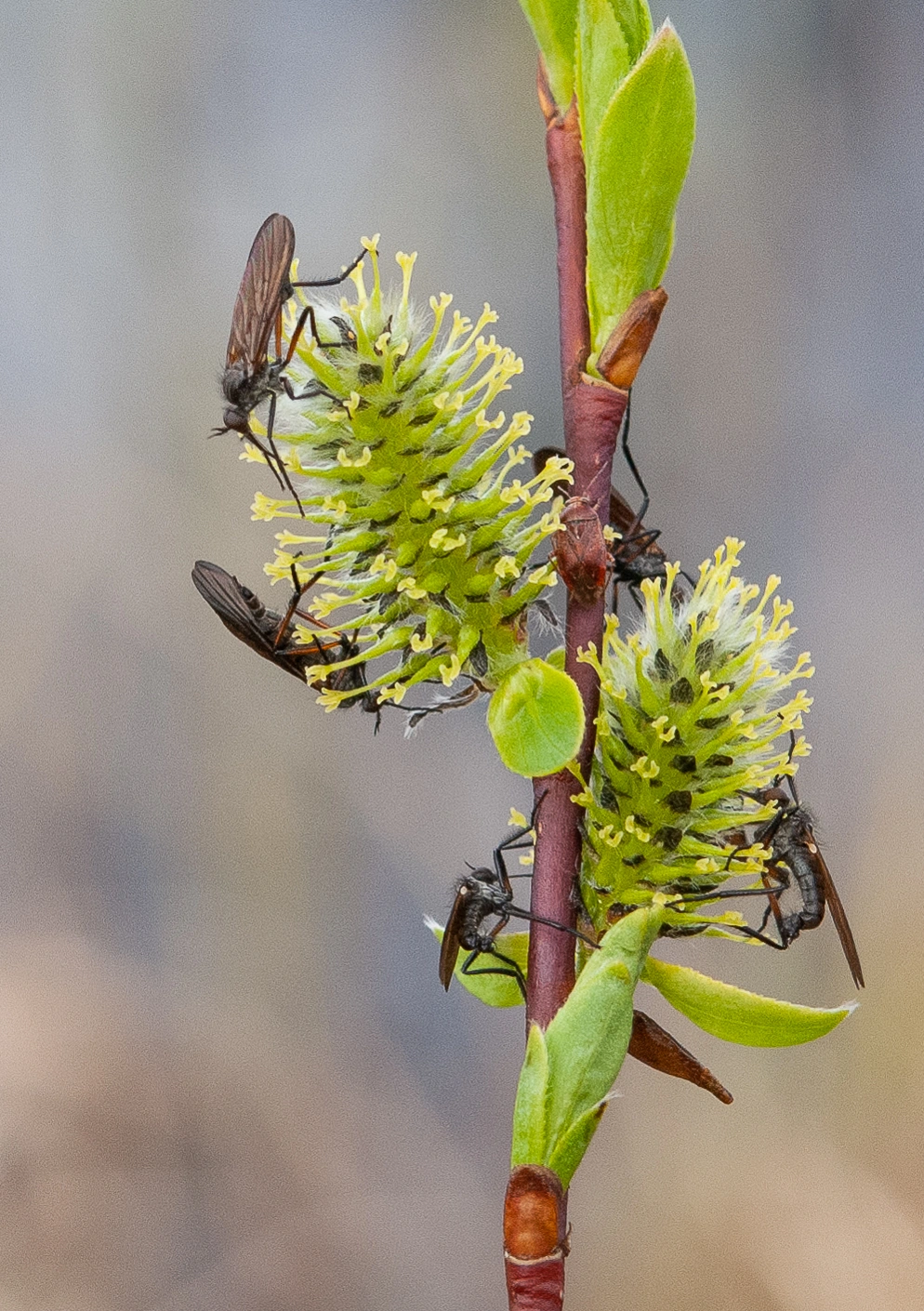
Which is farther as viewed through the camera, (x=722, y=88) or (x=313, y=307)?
(x=722, y=88)

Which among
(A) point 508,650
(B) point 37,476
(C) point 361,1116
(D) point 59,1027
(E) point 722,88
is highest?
(E) point 722,88

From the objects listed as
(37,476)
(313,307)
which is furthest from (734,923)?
(37,476)

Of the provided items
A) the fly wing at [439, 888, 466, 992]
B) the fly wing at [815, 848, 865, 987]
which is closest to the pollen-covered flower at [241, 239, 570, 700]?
the fly wing at [439, 888, 466, 992]

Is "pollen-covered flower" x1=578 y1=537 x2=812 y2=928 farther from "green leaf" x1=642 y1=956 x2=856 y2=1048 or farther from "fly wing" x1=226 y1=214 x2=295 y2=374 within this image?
"fly wing" x1=226 y1=214 x2=295 y2=374

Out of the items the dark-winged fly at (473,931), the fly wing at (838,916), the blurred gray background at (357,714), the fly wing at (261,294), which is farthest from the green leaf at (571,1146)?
the blurred gray background at (357,714)

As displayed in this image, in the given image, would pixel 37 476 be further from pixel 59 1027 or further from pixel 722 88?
pixel 722 88

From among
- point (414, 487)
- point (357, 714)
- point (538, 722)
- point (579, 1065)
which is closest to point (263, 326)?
point (414, 487)

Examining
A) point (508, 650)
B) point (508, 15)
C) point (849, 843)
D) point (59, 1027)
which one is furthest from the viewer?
point (508, 15)
